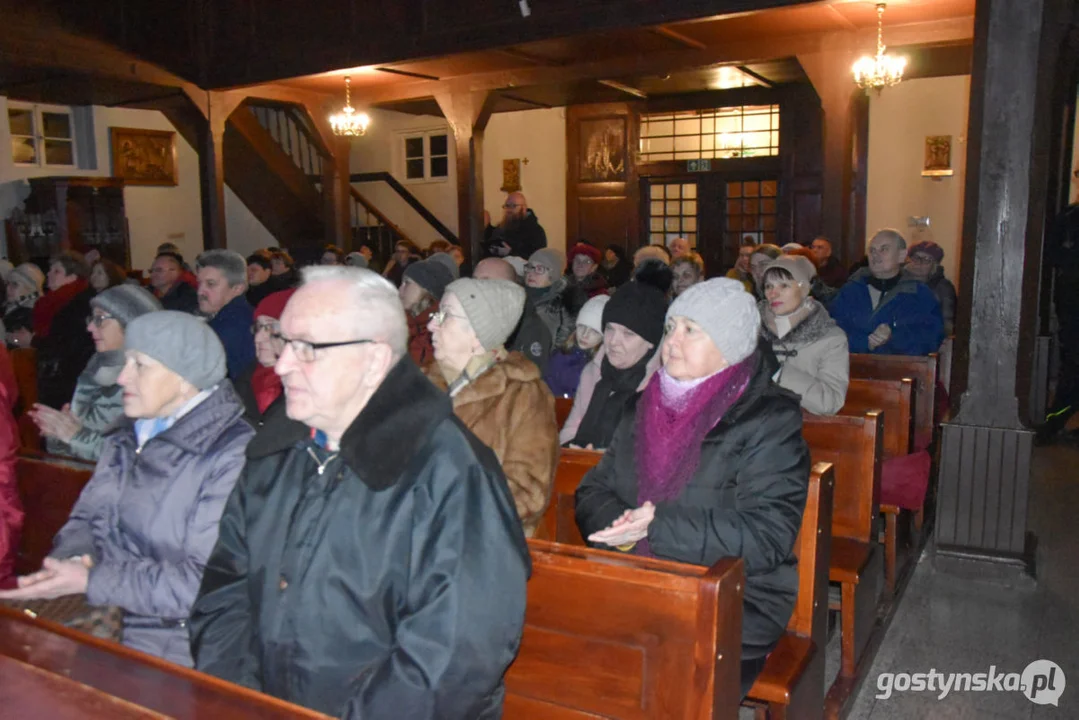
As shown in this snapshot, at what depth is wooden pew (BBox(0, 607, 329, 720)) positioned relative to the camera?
1.30m

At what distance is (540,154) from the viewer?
13969mm

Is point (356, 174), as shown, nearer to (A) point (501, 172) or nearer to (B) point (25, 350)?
(A) point (501, 172)

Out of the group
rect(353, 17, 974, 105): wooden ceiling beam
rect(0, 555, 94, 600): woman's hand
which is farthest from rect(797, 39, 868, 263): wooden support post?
rect(0, 555, 94, 600): woman's hand

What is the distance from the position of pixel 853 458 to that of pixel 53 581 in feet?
8.89

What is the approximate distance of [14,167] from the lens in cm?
1230

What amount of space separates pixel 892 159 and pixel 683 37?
4.34 metres

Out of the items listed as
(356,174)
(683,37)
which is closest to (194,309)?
(683,37)

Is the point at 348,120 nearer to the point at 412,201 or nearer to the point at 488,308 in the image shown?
the point at 412,201

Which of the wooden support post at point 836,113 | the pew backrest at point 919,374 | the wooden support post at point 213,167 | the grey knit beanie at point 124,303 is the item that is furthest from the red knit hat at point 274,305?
the wooden support post at point 213,167

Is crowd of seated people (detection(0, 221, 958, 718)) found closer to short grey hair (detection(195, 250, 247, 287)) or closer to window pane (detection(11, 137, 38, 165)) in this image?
short grey hair (detection(195, 250, 247, 287))

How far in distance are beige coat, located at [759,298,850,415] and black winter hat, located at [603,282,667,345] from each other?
2.01 feet

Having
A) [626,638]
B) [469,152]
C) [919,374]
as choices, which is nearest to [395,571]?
[626,638]

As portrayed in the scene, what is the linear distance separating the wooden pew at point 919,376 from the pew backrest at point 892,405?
52 centimetres

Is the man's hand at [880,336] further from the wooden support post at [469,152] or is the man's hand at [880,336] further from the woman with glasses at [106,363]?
the wooden support post at [469,152]
